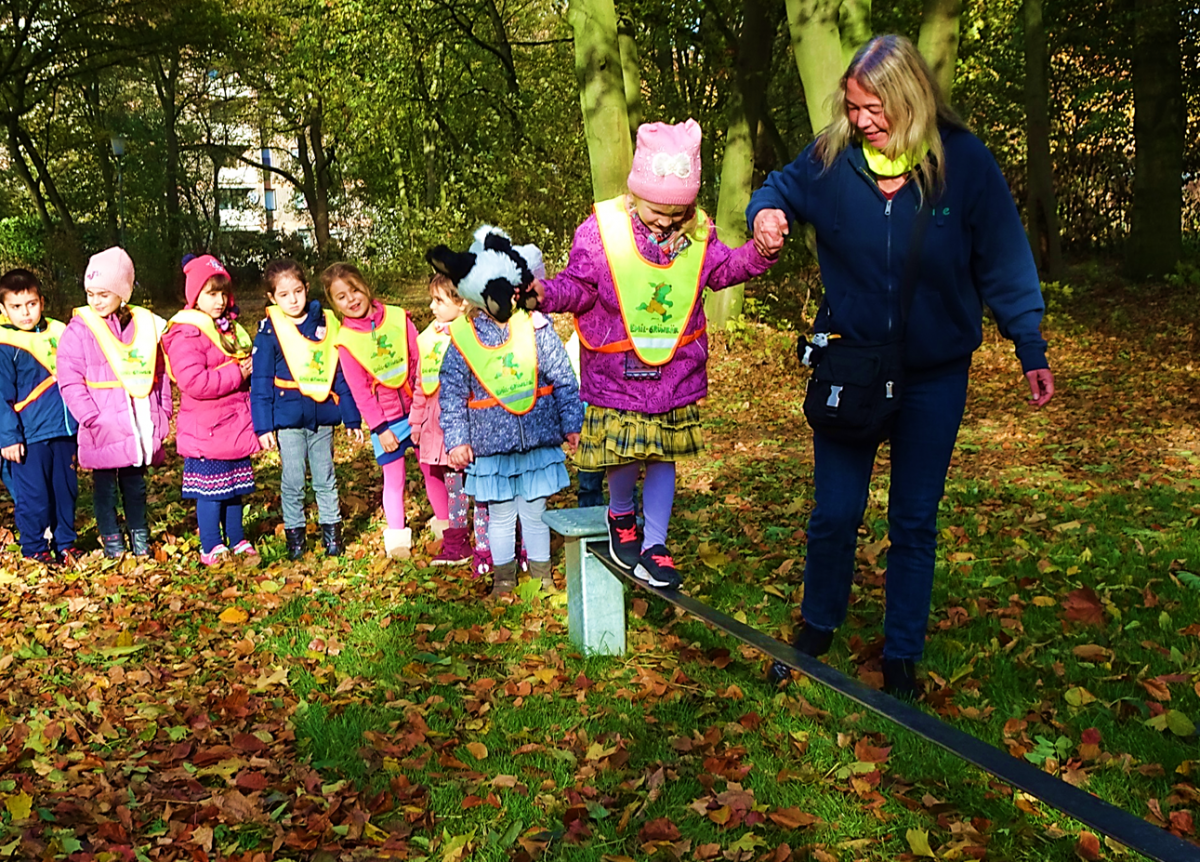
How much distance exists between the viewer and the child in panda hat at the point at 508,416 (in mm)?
5684

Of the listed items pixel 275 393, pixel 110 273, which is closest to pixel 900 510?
pixel 275 393

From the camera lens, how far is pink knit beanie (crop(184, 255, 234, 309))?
6816 millimetres

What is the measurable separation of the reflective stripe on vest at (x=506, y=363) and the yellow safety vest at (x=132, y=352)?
251cm

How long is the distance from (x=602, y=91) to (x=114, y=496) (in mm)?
8192

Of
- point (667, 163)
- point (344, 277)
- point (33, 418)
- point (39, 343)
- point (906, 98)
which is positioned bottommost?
point (33, 418)

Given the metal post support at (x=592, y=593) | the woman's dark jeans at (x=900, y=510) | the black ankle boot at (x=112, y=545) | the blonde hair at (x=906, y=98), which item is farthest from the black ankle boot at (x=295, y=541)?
the blonde hair at (x=906, y=98)

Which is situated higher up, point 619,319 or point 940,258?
point 940,258

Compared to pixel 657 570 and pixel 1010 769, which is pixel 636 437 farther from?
pixel 1010 769

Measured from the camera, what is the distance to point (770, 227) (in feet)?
12.5

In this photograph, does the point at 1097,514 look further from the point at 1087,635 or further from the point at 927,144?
the point at 927,144

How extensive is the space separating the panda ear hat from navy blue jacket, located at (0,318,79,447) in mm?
4116

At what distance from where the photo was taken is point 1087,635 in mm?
4836

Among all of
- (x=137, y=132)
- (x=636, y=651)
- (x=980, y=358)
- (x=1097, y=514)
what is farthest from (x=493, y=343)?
(x=137, y=132)

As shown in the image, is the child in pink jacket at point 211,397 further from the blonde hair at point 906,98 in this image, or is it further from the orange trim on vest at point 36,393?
the blonde hair at point 906,98
